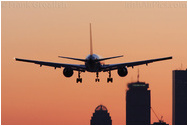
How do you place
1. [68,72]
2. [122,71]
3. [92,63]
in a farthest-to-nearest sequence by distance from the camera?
1. [122,71]
2. [68,72]
3. [92,63]

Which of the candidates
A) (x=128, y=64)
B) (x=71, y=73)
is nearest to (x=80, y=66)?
(x=71, y=73)

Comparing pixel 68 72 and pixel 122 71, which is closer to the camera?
pixel 68 72

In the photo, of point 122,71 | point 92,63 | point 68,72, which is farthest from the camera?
point 122,71

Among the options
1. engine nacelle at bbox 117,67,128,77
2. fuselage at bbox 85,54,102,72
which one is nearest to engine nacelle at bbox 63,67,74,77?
fuselage at bbox 85,54,102,72

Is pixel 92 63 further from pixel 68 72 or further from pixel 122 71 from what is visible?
pixel 122 71

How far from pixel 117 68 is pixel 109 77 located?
4843 millimetres

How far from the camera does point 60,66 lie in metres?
161

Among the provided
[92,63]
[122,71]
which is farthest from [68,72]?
[122,71]

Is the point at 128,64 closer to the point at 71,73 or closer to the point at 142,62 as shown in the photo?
the point at 142,62

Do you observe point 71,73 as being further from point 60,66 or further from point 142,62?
point 142,62

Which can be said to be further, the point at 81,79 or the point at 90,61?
the point at 81,79

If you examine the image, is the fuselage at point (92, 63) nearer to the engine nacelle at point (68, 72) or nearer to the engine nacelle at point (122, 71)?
the engine nacelle at point (68, 72)

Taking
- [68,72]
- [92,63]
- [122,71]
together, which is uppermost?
[92,63]

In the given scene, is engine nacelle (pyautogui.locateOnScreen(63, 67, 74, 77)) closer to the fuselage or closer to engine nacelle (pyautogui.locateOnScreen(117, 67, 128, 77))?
the fuselage
